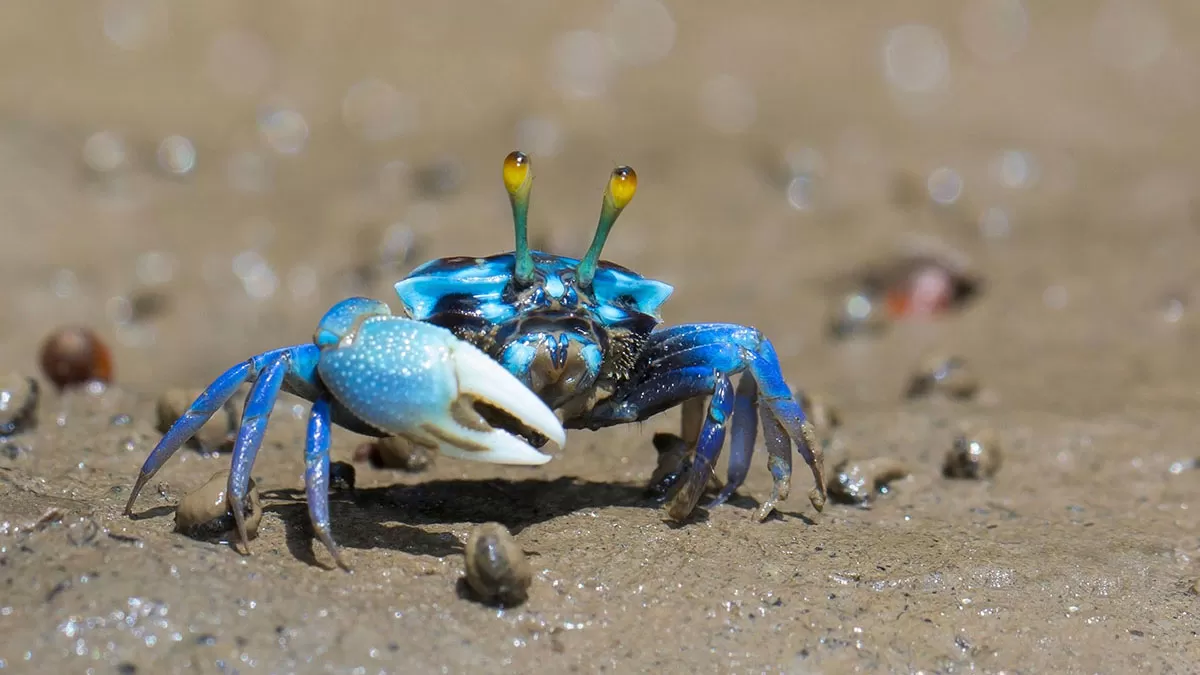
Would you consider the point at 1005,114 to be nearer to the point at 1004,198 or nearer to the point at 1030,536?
the point at 1004,198

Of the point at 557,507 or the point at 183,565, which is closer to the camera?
the point at 183,565

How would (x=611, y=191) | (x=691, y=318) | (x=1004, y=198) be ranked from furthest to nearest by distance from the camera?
(x=1004, y=198), (x=691, y=318), (x=611, y=191)

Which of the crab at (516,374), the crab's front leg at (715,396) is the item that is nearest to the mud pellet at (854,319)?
the crab at (516,374)

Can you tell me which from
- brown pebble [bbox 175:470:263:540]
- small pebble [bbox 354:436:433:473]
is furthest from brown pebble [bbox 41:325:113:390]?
brown pebble [bbox 175:470:263:540]

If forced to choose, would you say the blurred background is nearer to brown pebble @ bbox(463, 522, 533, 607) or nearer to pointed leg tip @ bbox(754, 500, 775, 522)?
pointed leg tip @ bbox(754, 500, 775, 522)

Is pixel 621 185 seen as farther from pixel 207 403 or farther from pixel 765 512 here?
pixel 207 403

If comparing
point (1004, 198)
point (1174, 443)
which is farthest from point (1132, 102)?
point (1174, 443)

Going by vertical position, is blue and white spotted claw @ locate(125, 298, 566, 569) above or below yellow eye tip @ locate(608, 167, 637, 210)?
below

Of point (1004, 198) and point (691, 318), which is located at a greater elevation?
point (1004, 198)
